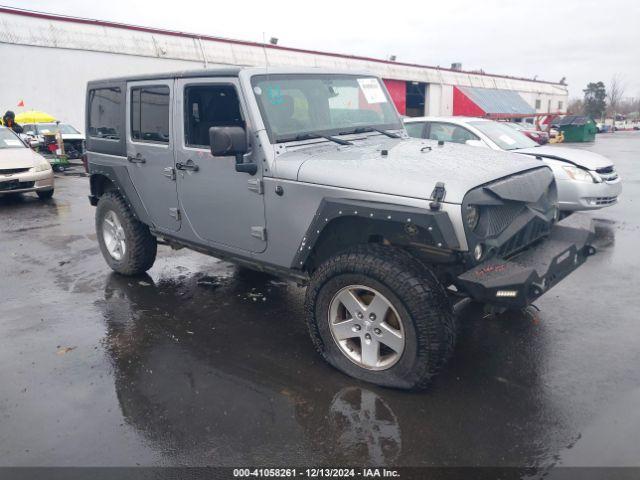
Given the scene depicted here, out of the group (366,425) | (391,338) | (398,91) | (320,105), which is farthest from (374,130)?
(398,91)

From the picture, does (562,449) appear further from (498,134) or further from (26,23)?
(26,23)

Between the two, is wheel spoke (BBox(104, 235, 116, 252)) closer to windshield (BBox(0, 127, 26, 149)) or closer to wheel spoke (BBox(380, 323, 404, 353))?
wheel spoke (BBox(380, 323, 404, 353))

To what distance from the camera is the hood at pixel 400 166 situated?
3094 mm

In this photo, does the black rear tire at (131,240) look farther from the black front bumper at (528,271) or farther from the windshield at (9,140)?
the windshield at (9,140)

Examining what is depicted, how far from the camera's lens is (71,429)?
3.05 metres

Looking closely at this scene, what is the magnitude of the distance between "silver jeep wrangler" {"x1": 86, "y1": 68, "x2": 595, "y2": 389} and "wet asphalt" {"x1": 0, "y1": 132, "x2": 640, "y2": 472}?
1.36 ft

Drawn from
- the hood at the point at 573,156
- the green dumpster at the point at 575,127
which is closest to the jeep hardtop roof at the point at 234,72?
the hood at the point at 573,156

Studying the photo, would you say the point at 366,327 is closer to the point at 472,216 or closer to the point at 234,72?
the point at 472,216

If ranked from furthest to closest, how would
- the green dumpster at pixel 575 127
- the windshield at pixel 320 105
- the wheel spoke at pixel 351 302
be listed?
Result: 1. the green dumpster at pixel 575 127
2. the windshield at pixel 320 105
3. the wheel spoke at pixel 351 302

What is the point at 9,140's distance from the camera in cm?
1103

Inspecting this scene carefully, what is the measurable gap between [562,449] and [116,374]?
293cm

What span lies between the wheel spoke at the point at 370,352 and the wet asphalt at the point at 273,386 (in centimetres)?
16

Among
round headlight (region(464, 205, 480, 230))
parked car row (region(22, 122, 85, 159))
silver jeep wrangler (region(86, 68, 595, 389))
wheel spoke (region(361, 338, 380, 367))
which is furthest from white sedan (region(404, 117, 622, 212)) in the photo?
parked car row (region(22, 122, 85, 159))

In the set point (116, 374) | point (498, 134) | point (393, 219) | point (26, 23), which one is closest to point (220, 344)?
point (116, 374)
